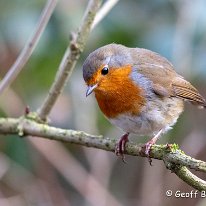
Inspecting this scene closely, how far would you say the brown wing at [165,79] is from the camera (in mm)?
3846

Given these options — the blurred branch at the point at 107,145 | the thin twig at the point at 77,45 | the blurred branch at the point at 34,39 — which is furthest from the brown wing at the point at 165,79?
the blurred branch at the point at 34,39

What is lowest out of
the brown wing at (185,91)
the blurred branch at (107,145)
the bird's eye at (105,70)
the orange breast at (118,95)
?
the blurred branch at (107,145)

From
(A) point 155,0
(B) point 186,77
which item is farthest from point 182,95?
(A) point 155,0

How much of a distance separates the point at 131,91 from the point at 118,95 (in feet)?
0.32

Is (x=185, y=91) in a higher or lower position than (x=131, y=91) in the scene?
higher

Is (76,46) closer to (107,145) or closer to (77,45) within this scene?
(77,45)

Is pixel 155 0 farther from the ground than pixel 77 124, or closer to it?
farther from the ground

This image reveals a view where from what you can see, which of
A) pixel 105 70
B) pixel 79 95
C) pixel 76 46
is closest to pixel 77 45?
pixel 76 46

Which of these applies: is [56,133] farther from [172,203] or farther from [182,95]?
[172,203]

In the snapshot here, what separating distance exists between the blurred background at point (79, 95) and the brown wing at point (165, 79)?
0.79ft

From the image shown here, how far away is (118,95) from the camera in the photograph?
3.65 meters

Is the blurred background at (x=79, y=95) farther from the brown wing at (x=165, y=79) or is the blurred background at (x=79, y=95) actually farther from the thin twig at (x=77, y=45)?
the thin twig at (x=77, y=45)

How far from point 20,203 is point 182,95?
71.2 inches

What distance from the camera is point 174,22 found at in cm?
444
